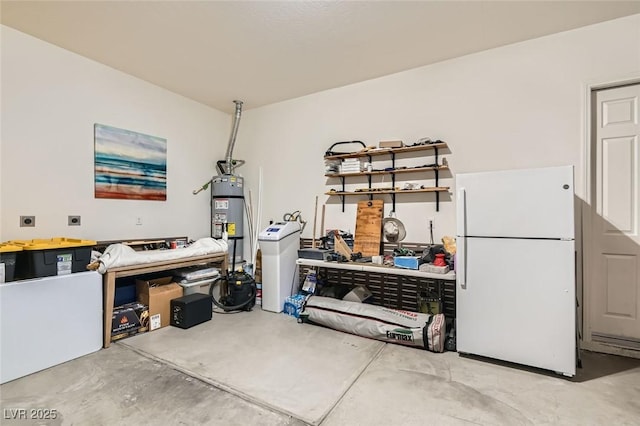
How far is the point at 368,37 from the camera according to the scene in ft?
9.80

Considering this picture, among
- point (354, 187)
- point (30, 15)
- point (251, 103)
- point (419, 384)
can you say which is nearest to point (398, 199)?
point (354, 187)

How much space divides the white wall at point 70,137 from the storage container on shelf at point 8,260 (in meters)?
0.74

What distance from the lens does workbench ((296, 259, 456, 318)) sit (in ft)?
10.4

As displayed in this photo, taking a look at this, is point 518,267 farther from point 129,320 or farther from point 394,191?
point 129,320

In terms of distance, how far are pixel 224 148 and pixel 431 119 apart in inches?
134

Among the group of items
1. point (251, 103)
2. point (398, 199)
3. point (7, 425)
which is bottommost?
point (7, 425)

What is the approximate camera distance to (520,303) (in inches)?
94.1

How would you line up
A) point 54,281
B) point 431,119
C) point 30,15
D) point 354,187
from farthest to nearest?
point 354,187
point 431,119
point 30,15
point 54,281

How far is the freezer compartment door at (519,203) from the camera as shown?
228 centimetres

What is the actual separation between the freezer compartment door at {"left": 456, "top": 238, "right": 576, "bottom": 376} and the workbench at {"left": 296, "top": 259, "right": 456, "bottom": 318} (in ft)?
1.63

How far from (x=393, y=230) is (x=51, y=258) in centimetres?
337

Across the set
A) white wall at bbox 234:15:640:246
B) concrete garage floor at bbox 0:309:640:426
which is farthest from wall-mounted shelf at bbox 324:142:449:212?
concrete garage floor at bbox 0:309:640:426

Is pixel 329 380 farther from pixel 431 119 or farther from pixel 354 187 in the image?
pixel 431 119

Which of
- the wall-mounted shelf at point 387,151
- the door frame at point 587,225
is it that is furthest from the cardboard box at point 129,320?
the door frame at point 587,225
